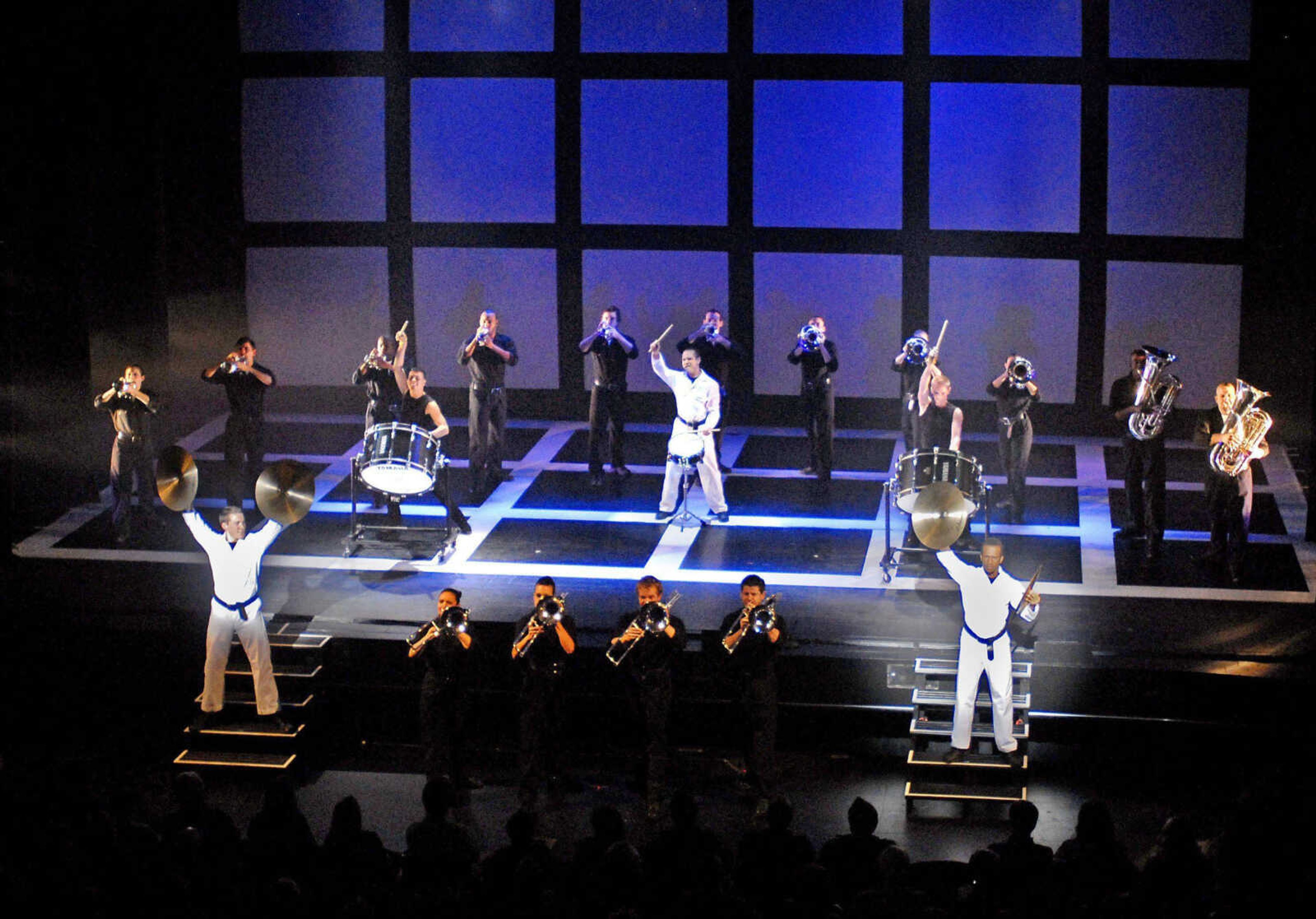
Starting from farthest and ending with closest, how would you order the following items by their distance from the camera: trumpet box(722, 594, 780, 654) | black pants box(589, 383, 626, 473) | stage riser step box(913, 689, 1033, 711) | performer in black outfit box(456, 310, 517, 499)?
1. black pants box(589, 383, 626, 473)
2. performer in black outfit box(456, 310, 517, 499)
3. stage riser step box(913, 689, 1033, 711)
4. trumpet box(722, 594, 780, 654)

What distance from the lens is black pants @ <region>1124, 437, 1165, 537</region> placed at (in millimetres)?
12875

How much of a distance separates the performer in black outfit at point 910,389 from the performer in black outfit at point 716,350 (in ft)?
4.76

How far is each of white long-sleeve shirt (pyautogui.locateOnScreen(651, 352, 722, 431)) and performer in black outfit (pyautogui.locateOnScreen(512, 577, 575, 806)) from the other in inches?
139

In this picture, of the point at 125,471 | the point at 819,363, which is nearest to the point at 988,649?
the point at 819,363

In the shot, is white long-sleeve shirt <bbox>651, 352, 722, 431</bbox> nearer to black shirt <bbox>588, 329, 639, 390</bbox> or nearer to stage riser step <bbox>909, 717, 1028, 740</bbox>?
black shirt <bbox>588, 329, 639, 390</bbox>

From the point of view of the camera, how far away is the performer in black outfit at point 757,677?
34.3ft

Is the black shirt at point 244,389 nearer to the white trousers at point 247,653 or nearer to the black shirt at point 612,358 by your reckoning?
the black shirt at point 612,358

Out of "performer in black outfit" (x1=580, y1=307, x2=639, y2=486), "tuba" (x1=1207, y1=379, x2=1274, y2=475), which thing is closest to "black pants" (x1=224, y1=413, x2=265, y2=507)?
"performer in black outfit" (x1=580, y1=307, x2=639, y2=486)

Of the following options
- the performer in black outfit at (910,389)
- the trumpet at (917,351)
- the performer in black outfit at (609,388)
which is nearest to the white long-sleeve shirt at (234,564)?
the performer in black outfit at (609,388)

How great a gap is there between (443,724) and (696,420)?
161 inches

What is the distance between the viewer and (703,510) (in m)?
14.5

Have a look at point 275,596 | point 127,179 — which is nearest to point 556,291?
point 127,179

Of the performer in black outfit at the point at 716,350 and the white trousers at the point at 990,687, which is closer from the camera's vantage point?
the white trousers at the point at 990,687

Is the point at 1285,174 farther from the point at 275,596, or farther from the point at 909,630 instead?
the point at 275,596
